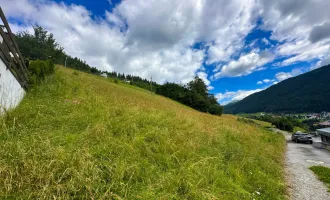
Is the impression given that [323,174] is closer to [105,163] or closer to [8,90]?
[105,163]

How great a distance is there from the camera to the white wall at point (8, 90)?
15.8 feet

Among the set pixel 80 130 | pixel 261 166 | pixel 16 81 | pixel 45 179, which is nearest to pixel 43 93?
pixel 16 81

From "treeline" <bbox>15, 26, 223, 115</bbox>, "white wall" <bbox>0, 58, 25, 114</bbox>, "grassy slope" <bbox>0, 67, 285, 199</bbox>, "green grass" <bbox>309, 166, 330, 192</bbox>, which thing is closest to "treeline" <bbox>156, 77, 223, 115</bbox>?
"treeline" <bbox>15, 26, 223, 115</bbox>

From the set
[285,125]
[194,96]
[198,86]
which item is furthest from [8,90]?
[285,125]

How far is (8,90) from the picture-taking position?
17.2 feet

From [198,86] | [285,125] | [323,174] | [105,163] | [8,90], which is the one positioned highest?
[198,86]

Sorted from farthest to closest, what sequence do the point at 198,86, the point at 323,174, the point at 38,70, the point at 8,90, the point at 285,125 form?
the point at 285,125
the point at 198,86
the point at 38,70
the point at 323,174
the point at 8,90

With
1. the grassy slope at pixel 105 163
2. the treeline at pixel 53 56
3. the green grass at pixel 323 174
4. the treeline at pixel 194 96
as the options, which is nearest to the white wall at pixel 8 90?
the grassy slope at pixel 105 163

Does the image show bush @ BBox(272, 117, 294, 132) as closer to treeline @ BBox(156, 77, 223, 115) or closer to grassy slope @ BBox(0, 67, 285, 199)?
treeline @ BBox(156, 77, 223, 115)

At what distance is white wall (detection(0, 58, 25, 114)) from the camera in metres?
4.80

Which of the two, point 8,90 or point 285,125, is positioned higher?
point 8,90

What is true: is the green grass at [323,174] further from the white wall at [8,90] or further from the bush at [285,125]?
the bush at [285,125]

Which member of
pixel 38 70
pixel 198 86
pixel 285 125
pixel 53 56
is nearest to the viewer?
pixel 38 70

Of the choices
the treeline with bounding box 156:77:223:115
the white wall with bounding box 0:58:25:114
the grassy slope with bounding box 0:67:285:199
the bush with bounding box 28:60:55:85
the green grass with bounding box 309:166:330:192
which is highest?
the treeline with bounding box 156:77:223:115
